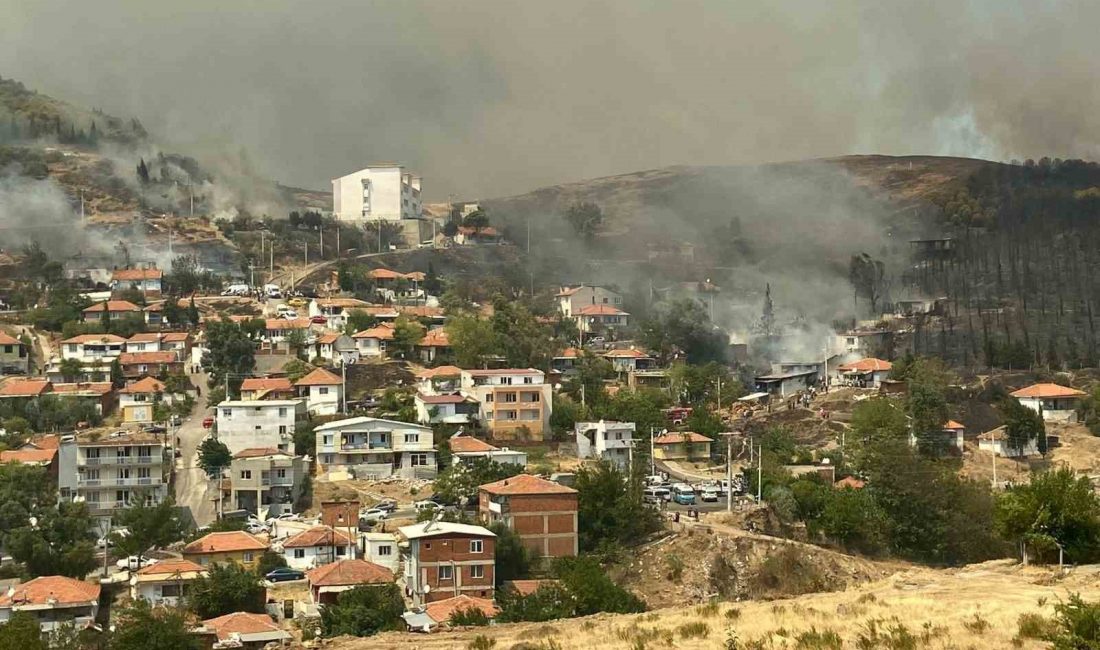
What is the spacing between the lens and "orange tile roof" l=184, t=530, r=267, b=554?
45.9 metres

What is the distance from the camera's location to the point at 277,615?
4188cm

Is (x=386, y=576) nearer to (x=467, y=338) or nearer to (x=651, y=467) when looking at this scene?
(x=651, y=467)

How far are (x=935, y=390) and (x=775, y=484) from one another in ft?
61.7

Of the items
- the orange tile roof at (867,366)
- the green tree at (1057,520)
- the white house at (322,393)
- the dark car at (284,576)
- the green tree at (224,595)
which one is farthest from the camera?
the orange tile roof at (867,366)

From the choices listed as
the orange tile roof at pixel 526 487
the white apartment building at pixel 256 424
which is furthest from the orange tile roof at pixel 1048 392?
the white apartment building at pixel 256 424

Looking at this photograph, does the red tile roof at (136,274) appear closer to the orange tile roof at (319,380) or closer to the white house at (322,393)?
the orange tile roof at (319,380)

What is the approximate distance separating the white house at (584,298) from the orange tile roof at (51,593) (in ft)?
178

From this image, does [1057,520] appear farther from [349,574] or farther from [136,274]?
[136,274]

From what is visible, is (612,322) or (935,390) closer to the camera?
(935,390)

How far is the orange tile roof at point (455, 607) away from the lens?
37688 mm

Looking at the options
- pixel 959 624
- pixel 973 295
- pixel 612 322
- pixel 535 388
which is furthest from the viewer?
pixel 973 295

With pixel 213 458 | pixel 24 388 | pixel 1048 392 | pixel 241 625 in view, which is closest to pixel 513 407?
pixel 213 458

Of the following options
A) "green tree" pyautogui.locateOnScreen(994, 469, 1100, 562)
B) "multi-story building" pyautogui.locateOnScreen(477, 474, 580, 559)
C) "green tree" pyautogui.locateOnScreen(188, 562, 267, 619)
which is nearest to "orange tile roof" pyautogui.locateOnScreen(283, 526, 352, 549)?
"green tree" pyautogui.locateOnScreen(188, 562, 267, 619)

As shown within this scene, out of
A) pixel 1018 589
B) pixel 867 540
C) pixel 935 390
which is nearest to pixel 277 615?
pixel 867 540
